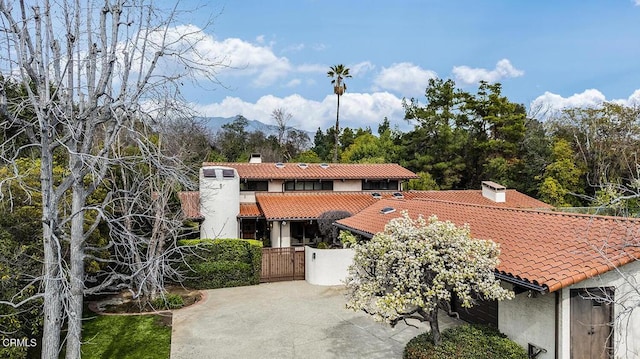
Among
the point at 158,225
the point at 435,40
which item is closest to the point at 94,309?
the point at 158,225

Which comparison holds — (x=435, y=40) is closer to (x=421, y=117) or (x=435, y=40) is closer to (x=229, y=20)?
(x=229, y=20)

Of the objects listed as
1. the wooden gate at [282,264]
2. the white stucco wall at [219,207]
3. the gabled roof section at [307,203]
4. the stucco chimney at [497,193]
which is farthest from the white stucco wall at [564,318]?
the stucco chimney at [497,193]

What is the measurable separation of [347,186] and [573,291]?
17.7 metres

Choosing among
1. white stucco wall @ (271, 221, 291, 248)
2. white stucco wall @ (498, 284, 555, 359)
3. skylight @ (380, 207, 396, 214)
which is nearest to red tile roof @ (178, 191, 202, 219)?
white stucco wall @ (271, 221, 291, 248)

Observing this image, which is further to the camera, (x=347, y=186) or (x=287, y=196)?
(x=347, y=186)

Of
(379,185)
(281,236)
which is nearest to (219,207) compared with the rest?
(281,236)

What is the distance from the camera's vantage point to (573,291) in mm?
8164

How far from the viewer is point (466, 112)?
39031 mm

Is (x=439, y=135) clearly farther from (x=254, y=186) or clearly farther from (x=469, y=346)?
(x=469, y=346)

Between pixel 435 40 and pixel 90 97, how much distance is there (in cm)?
1471

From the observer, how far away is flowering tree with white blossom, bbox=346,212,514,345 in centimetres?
783

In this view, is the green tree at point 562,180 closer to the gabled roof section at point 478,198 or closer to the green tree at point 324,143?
the gabled roof section at point 478,198

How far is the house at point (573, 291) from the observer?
7949 mm

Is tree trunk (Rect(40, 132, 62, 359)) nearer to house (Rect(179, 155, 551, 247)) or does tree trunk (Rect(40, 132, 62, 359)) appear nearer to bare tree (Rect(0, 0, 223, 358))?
bare tree (Rect(0, 0, 223, 358))
